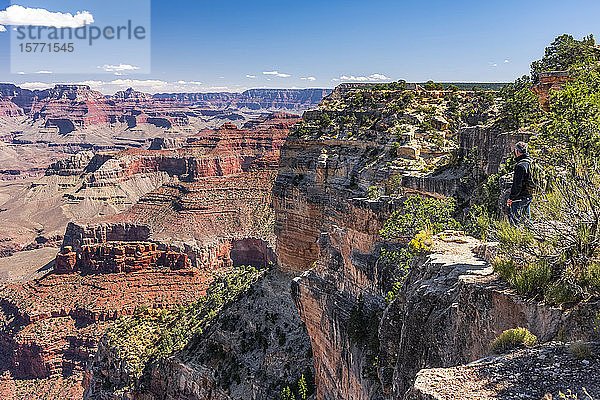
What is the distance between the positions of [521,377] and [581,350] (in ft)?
3.17

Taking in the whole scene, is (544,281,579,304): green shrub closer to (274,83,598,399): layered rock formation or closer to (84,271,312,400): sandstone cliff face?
(274,83,598,399): layered rock formation

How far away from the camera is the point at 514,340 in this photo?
25.4 feet

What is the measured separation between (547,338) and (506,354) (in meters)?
0.97

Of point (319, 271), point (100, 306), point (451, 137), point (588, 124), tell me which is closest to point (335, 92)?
point (451, 137)

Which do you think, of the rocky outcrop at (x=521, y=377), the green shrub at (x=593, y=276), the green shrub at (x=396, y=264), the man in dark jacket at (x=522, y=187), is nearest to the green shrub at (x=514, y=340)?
the rocky outcrop at (x=521, y=377)

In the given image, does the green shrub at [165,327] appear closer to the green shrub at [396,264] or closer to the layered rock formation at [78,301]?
the layered rock formation at [78,301]

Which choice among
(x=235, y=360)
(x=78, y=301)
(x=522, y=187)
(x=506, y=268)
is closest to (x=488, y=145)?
(x=522, y=187)

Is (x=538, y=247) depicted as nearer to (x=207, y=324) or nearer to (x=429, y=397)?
(x=429, y=397)

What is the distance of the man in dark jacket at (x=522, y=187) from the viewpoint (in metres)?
11.2

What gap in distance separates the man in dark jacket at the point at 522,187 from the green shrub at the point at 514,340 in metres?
3.91

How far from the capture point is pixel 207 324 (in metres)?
37.6

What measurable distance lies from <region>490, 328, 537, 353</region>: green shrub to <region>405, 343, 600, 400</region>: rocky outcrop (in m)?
0.19

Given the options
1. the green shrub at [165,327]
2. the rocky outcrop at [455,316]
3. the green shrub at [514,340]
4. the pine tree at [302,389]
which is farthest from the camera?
the green shrub at [165,327]

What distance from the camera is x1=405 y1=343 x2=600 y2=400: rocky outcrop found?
21.2ft
